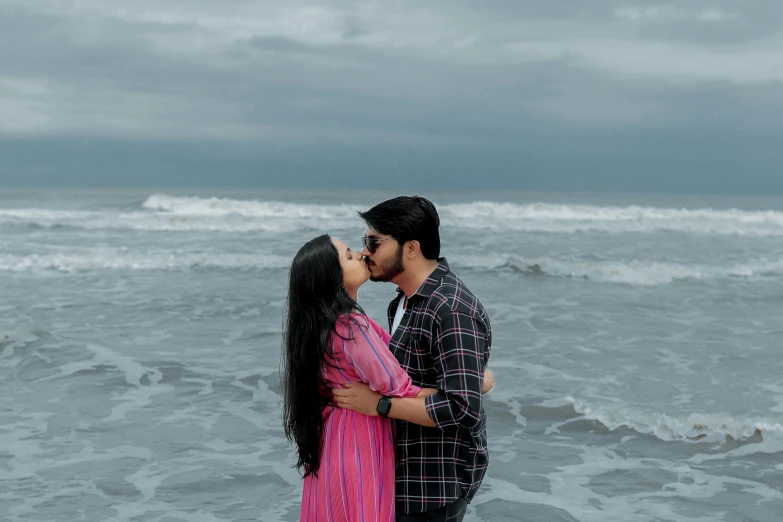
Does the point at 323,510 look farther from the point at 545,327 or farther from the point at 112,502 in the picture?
the point at 545,327

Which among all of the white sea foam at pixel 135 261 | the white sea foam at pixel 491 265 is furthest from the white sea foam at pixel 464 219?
the white sea foam at pixel 491 265

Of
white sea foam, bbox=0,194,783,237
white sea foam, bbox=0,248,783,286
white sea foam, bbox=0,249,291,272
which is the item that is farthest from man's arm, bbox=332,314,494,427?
white sea foam, bbox=0,194,783,237

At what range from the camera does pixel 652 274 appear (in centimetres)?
1683

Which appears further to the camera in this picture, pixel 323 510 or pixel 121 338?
pixel 121 338

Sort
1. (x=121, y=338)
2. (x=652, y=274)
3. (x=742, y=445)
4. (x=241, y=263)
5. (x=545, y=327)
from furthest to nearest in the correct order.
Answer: (x=241, y=263) → (x=652, y=274) → (x=545, y=327) → (x=121, y=338) → (x=742, y=445)

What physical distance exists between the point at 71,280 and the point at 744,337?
38.9ft

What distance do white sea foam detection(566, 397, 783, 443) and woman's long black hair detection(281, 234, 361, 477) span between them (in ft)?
15.3

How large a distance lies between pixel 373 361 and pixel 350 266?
0.31 metres

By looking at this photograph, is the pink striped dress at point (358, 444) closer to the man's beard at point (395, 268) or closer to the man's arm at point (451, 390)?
the man's arm at point (451, 390)

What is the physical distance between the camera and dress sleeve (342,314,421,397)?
2.38m

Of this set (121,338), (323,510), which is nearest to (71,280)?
(121,338)

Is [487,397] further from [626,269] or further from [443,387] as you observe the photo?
[626,269]

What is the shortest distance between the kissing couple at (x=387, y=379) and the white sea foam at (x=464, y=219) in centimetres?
2582

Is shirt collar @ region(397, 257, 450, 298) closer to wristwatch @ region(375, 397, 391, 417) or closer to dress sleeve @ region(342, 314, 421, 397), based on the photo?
dress sleeve @ region(342, 314, 421, 397)
